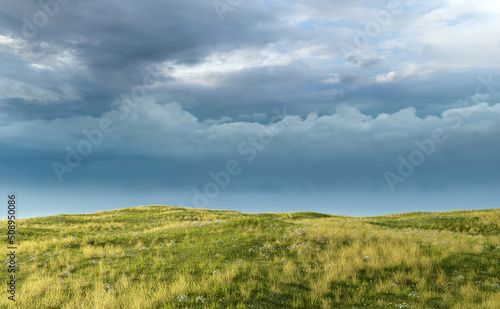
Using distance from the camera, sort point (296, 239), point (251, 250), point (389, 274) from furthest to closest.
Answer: point (296, 239) < point (251, 250) < point (389, 274)

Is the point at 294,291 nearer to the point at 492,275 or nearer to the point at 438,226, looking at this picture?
the point at 492,275

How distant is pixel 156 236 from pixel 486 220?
122 ft

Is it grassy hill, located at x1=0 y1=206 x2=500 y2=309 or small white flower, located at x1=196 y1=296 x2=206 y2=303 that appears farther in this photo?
grassy hill, located at x1=0 y1=206 x2=500 y2=309

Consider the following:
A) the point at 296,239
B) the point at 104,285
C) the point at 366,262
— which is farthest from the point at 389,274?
the point at 104,285

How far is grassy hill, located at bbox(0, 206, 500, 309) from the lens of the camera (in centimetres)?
1094

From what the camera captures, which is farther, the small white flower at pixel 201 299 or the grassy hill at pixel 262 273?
the grassy hill at pixel 262 273

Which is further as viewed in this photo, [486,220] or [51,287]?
[486,220]

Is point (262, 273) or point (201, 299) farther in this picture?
point (262, 273)

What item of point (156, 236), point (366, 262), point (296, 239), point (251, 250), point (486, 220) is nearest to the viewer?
point (366, 262)

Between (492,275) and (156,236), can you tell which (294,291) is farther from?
(156,236)

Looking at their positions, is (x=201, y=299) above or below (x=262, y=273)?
below

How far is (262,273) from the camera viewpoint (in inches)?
533

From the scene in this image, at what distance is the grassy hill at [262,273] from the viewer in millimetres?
10938

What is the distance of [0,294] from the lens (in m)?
12.8
